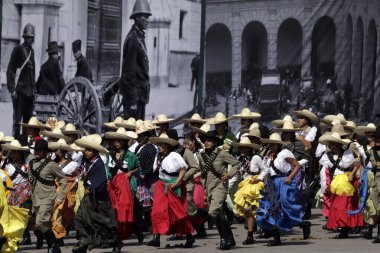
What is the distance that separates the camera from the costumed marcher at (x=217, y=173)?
55.4 feet

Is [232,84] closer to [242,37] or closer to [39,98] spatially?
[242,37]

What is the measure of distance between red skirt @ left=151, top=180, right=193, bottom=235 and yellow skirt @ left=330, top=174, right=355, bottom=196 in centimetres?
229

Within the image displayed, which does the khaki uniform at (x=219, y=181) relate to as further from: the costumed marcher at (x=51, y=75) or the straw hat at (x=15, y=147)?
the costumed marcher at (x=51, y=75)

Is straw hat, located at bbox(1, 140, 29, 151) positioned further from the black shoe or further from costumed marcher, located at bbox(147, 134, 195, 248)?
the black shoe

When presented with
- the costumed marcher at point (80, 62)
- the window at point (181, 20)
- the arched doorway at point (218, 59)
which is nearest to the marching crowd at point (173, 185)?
the costumed marcher at point (80, 62)

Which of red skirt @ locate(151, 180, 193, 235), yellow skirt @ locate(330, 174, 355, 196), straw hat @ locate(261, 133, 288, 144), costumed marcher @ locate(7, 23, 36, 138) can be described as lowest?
red skirt @ locate(151, 180, 193, 235)

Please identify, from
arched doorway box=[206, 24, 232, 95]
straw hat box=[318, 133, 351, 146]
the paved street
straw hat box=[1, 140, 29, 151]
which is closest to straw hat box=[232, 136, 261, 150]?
straw hat box=[318, 133, 351, 146]

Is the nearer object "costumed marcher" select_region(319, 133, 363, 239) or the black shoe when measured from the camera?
"costumed marcher" select_region(319, 133, 363, 239)

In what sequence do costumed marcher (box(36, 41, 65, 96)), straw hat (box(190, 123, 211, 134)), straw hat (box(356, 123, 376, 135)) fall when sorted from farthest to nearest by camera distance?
costumed marcher (box(36, 41, 65, 96)), straw hat (box(356, 123, 376, 135)), straw hat (box(190, 123, 211, 134))

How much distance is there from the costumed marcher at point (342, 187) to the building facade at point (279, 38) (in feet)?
29.8

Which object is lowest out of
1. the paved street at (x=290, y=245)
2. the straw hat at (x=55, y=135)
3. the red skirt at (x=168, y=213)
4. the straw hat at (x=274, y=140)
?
the paved street at (x=290, y=245)

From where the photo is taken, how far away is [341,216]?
17797 millimetres

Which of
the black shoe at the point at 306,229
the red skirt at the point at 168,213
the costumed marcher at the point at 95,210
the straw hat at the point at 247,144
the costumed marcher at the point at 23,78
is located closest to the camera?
the costumed marcher at the point at 95,210

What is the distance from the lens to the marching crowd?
54.0 feet
